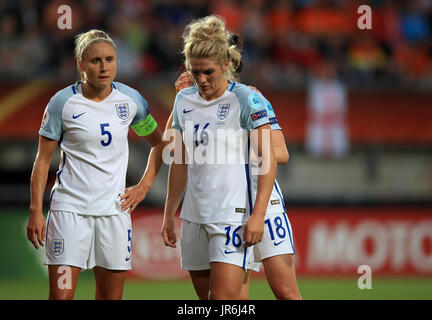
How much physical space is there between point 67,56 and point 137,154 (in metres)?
1.96

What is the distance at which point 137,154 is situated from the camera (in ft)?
44.1

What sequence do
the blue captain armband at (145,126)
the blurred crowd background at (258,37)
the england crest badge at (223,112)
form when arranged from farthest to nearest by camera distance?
the blurred crowd background at (258,37)
the blue captain armband at (145,126)
the england crest badge at (223,112)

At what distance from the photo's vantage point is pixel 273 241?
5.30 m

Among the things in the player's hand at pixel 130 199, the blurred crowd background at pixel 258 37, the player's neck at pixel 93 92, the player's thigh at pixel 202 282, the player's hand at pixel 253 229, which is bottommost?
the player's thigh at pixel 202 282

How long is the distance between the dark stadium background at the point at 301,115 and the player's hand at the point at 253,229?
19.5 ft

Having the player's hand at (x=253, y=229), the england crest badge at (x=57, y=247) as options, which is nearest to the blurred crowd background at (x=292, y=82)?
the england crest badge at (x=57, y=247)

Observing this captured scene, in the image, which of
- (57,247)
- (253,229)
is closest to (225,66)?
(253,229)

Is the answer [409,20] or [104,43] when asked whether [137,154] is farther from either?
[104,43]

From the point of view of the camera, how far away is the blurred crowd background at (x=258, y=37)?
42.5 feet

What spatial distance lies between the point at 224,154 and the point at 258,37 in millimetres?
9637

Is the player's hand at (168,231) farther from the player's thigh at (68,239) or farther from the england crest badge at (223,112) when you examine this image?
the england crest badge at (223,112)

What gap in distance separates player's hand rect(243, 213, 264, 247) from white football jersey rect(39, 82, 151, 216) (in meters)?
0.93

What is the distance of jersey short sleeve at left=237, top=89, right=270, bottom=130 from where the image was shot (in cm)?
495

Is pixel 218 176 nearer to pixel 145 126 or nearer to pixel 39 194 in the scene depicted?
pixel 145 126
